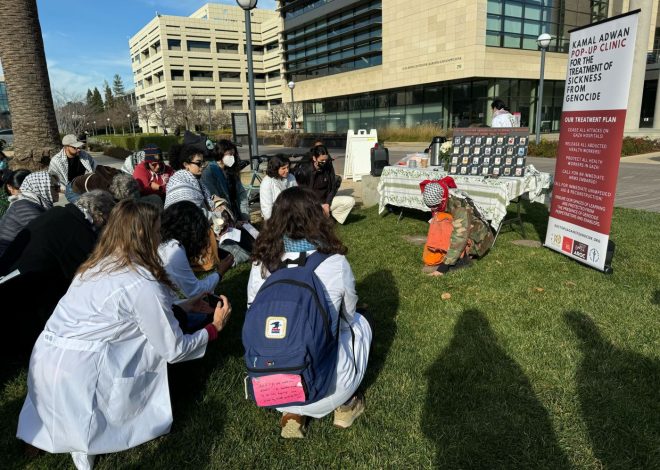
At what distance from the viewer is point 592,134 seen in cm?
483

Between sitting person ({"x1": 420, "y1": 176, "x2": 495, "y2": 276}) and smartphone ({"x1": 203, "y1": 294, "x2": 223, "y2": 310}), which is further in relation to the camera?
sitting person ({"x1": 420, "y1": 176, "x2": 495, "y2": 276})

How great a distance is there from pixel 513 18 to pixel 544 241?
109 feet

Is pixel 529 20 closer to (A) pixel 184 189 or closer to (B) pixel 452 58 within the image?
(B) pixel 452 58

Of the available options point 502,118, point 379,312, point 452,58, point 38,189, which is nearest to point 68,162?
point 38,189

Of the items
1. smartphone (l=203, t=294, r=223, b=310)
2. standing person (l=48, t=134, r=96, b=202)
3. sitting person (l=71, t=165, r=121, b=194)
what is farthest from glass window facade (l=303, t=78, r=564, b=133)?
smartphone (l=203, t=294, r=223, b=310)

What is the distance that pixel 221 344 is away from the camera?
141 inches

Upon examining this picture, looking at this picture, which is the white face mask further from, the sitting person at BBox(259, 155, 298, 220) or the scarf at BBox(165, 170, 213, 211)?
the scarf at BBox(165, 170, 213, 211)

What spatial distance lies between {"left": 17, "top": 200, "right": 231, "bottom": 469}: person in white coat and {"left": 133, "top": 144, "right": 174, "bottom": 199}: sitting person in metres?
4.22

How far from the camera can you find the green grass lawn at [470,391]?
240 centimetres

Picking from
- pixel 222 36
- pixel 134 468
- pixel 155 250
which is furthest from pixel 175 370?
pixel 222 36

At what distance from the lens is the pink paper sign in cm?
208

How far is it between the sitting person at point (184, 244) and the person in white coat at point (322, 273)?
2.83 ft

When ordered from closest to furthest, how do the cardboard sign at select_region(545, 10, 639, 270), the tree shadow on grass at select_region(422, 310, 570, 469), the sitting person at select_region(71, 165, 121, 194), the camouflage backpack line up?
the tree shadow on grass at select_region(422, 310, 570, 469) → the cardboard sign at select_region(545, 10, 639, 270) → the camouflage backpack → the sitting person at select_region(71, 165, 121, 194)

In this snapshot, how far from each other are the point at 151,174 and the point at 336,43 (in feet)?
151
